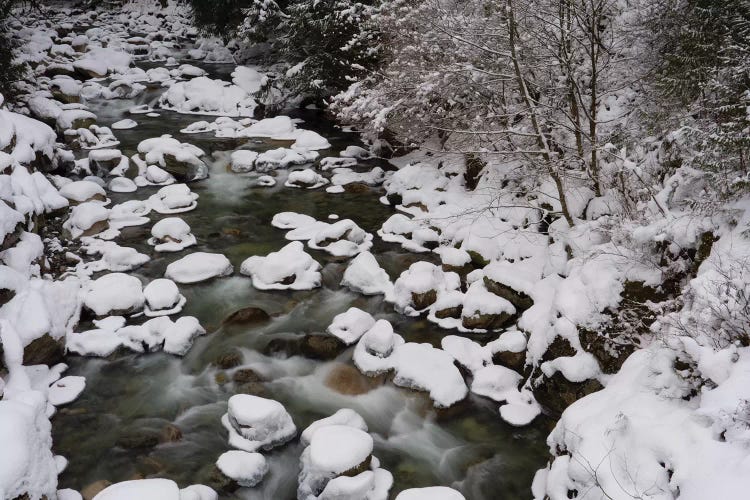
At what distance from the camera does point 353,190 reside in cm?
1251

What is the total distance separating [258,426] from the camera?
5641 mm

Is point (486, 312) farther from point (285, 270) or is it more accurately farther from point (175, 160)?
point (175, 160)

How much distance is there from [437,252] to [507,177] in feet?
6.80

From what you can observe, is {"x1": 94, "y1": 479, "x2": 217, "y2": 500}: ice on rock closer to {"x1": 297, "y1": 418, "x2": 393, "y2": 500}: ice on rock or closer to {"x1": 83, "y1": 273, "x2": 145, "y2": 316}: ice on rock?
{"x1": 297, "y1": 418, "x2": 393, "y2": 500}: ice on rock

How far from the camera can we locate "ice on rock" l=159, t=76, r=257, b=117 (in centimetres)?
1800

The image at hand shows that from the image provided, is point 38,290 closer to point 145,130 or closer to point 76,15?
point 145,130

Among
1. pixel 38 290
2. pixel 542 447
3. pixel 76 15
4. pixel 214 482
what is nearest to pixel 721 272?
pixel 542 447

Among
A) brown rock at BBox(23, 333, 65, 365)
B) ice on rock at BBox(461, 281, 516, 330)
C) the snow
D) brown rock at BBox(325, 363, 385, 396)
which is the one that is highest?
ice on rock at BBox(461, 281, 516, 330)

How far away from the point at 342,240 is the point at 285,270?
1597 millimetres

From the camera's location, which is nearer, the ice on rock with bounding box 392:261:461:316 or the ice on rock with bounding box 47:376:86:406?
the ice on rock with bounding box 47:376:86:406

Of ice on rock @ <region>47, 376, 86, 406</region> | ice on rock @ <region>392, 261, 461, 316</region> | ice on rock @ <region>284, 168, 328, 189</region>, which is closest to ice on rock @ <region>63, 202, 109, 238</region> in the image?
ice on rock @ <region>47, 376, 86, 406</region>

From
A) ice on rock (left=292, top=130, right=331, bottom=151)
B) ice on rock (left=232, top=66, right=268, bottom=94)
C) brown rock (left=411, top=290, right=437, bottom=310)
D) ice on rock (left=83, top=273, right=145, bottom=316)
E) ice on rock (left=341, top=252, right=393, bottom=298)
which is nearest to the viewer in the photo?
ice on rock (left=83, top=273, right=145, bottom=316)

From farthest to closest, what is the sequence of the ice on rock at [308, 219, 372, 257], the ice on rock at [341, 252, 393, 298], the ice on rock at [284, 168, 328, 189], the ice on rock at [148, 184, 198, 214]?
the ice on rock at [284, 168, 328, 189], the ice on rock at [148, 184, 198, 214], the ice on rock at [308, 219, 372, 257], the ice on rock at [341, 252, 393, 298]

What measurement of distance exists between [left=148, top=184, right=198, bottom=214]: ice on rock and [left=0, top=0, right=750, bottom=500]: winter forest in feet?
0.21
